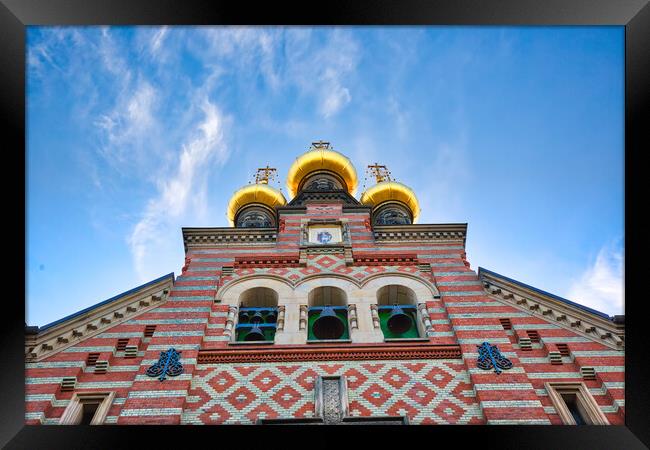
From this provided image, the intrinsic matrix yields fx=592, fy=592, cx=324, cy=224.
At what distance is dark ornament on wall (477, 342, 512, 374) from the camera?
1148cm

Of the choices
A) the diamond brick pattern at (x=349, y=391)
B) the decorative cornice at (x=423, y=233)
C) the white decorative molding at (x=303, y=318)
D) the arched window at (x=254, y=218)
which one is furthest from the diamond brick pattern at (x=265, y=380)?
the arched window at (x=254, y=218)

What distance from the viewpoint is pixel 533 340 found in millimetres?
12422

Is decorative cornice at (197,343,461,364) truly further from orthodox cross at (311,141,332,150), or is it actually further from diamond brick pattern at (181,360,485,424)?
orthodox cross at (311,141,332,150)

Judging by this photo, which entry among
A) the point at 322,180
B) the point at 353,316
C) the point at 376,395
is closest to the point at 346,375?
the point at 376,395

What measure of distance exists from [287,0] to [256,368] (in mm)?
8982

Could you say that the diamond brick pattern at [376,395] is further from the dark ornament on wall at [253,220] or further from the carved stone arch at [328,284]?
the dark ornament on wall at [253,220]

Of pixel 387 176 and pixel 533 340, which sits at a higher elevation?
pixel 387 176

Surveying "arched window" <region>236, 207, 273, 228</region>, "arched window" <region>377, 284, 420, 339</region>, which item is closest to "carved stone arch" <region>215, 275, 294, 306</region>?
"arched window" <region>377, 284, 420, 339</region>

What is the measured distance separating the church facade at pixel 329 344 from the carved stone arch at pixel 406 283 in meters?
0.04

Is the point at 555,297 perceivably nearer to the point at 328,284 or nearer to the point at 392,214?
the point at 328,284

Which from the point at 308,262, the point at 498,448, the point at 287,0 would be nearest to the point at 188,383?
the point at 308,262

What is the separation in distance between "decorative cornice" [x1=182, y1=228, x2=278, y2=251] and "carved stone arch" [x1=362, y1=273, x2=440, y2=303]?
347 centimetres

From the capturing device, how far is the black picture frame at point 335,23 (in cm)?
399

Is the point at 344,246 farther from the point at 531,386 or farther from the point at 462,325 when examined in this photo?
the point at 531,386
